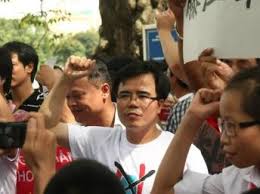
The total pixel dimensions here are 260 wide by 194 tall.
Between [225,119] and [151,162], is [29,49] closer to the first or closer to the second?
[151,162]

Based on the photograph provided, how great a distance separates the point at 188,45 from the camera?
2684 mm

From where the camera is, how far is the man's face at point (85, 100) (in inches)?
159

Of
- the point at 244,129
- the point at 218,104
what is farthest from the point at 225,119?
the point at 218,104

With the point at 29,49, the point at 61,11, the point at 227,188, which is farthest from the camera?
the point at 61,11

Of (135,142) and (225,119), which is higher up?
(225,119)

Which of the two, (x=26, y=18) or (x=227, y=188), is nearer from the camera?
(x=227, y=188)

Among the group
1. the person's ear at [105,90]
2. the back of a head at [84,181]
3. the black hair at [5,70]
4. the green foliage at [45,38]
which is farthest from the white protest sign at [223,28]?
the green foliage at [45,38]

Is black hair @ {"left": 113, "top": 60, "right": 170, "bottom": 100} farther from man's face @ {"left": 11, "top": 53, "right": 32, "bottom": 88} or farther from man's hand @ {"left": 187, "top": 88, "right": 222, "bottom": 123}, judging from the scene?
man's face @ {"left": 11, "top": 53, "right": 32, "bottom": 88}

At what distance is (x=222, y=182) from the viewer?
249cm

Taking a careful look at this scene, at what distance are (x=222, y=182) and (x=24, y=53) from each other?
147 inches

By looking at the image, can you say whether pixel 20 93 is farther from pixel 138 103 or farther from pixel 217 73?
pixel 217 73

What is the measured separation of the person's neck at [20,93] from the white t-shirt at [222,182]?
123 inches

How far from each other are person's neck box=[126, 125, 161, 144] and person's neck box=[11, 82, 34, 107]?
7.33 ft

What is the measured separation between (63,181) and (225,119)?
0.69 metres
